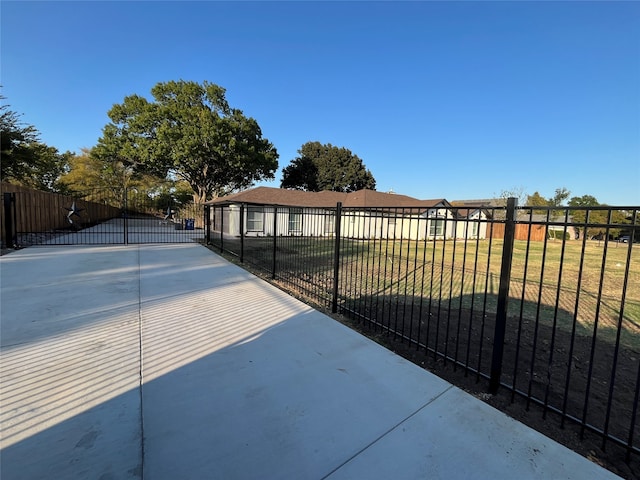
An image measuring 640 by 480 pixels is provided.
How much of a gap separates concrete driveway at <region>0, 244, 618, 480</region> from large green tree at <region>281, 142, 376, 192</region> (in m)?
37.3

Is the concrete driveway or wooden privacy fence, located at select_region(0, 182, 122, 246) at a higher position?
wooden privacy fence, located at select_region(0, 182, 122, 246)

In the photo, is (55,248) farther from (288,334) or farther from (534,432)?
(534,432)

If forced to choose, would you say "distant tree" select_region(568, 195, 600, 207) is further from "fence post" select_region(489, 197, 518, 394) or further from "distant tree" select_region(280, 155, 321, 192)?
"fence post" select_region(489, 197, 518, 394)

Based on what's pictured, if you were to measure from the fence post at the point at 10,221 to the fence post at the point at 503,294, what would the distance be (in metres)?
11.8

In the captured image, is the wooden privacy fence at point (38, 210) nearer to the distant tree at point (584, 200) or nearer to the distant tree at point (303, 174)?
the distant tree at point (303, 174)

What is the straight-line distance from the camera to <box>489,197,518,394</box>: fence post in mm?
2398

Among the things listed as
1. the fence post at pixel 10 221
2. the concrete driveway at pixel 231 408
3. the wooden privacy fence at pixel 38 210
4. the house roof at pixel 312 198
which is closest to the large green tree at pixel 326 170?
the house roof at pixel 312 198

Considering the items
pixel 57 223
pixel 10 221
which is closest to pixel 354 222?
pixel 10 221

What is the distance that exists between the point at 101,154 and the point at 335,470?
3062 cm

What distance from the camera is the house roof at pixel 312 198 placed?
72.5 ft

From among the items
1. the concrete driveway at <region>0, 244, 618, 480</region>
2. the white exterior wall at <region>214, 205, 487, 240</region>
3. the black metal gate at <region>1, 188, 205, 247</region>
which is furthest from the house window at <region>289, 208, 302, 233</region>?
the black metal gate at <region>1, 188, 205, 247</region>

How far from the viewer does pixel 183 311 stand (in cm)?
418

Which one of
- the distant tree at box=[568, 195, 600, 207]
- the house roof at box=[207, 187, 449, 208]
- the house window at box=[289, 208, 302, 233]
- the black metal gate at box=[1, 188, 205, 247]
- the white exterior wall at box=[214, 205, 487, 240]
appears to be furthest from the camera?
the distant tree at box=[568, 195, 600, 207]

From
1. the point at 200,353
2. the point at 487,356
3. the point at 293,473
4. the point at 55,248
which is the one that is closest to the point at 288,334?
the point at 200,353
